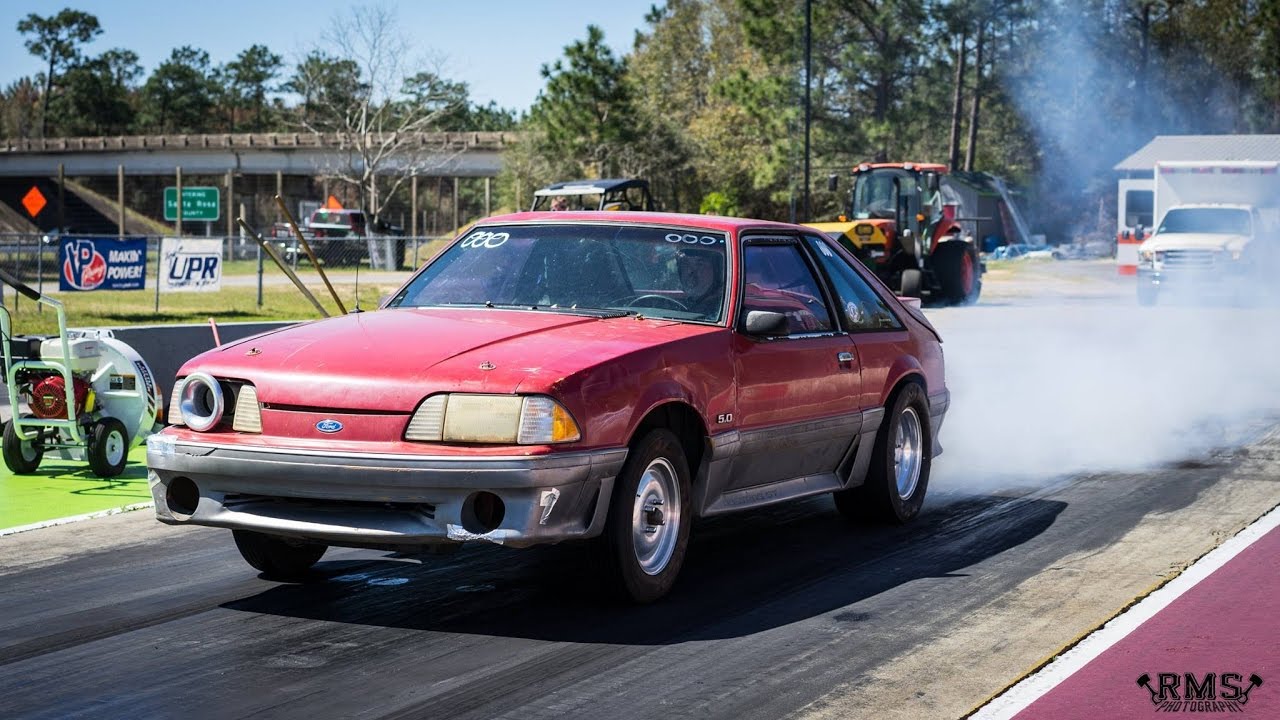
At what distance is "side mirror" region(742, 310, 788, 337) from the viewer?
252 inches

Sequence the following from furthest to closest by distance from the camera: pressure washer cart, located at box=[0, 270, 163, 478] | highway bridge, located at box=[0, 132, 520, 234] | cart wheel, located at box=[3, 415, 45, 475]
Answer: highway bridge, located at box=[0, 132, 520, 234], cart wheel, located at box=[3, 415, 45, 475], pressure washer cart, located at box=[0, 270, 163, 478]

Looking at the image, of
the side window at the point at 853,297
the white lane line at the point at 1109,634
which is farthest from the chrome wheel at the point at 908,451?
the white lane line at the point at 1109,634

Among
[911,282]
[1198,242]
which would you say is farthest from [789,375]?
[1198,242]

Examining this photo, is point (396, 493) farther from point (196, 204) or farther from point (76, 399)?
point (196, 204)

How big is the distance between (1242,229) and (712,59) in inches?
2423

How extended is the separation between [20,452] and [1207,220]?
26115mm

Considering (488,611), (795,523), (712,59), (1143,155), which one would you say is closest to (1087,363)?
(795,523)

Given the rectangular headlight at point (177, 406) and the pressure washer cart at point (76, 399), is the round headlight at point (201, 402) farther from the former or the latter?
the pressure washer cart at point (76, 399)

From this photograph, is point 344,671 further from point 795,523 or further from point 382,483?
point 795,523

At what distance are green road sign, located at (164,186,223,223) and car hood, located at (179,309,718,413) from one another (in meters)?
30.3

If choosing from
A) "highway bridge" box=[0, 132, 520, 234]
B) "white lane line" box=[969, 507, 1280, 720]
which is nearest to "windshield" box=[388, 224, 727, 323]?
"white lane line" box=[969, 507, 1280, 720]

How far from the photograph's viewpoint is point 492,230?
7.14 meters

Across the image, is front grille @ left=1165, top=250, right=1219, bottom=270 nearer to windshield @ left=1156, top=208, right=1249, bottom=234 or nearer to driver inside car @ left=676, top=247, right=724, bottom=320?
windshield @ left=1156, top=208, right=1249, bottom=234

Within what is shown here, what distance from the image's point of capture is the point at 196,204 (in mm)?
37219
